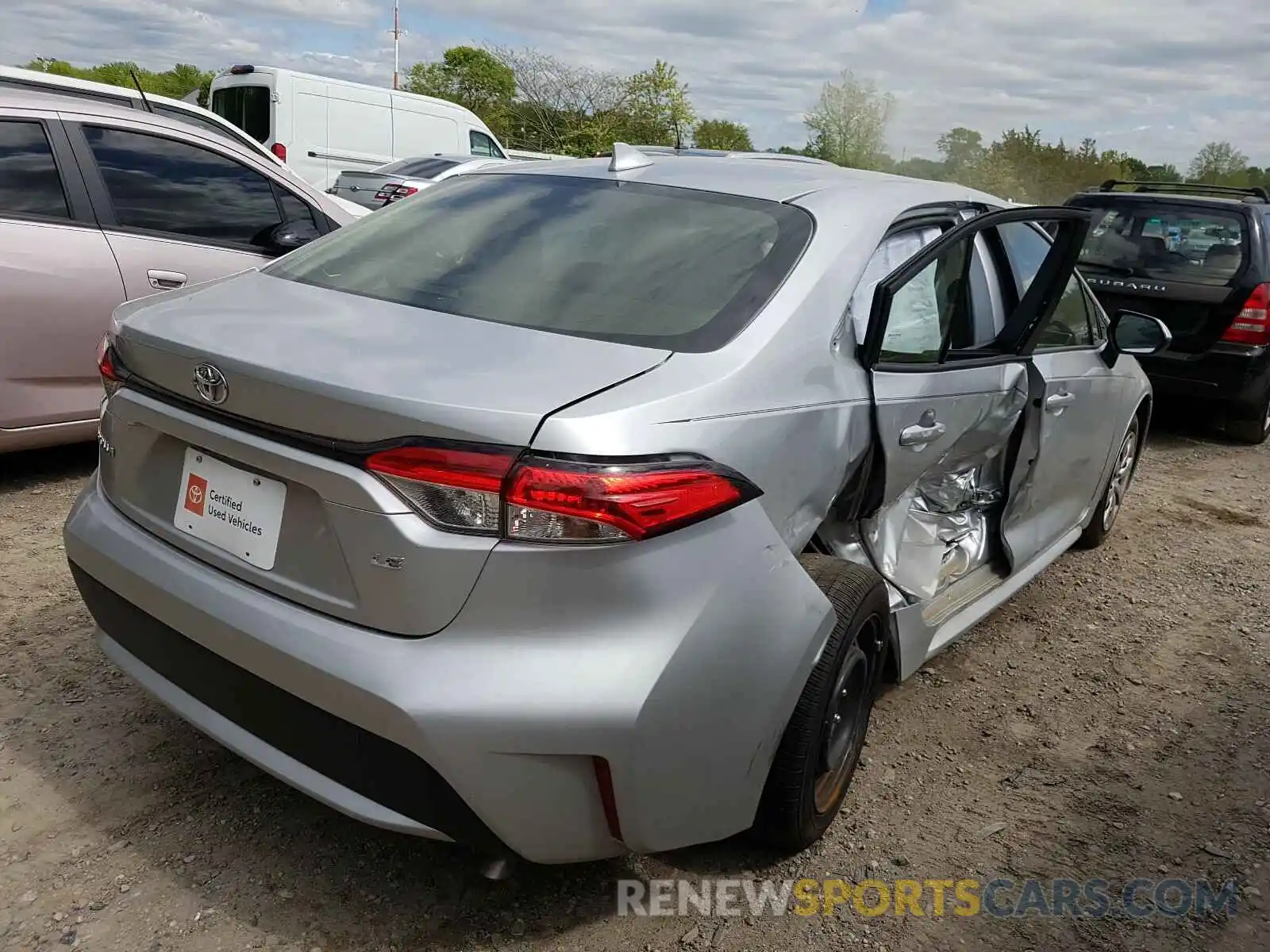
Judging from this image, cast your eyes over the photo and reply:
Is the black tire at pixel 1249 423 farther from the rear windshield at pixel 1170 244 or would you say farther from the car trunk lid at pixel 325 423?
the car trunk lid at pixel 325 423

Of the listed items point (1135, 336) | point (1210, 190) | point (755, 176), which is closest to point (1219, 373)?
point (1210, 190)

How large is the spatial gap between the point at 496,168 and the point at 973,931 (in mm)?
2429

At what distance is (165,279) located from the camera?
459 centimetres

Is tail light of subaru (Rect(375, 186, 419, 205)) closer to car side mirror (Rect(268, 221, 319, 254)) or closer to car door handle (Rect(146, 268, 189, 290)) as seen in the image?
car side mirror (Rect(268, 221, 319, 254))

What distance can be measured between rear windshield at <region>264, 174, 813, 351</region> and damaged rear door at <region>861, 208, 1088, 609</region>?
0.37 m

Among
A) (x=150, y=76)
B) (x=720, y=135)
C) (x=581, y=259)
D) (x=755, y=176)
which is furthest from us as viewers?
(x=150, y=76)

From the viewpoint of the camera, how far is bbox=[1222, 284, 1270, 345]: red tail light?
21.5ft

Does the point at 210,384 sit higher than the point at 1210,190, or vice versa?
the point at 1210,190

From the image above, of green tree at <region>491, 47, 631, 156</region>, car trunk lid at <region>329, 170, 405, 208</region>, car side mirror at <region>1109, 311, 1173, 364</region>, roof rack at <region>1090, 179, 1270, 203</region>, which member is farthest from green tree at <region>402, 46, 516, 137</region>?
car side mirror at <region>1109, 311, 1173, 364</region>

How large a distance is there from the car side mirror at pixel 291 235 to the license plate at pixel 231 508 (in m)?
2.85

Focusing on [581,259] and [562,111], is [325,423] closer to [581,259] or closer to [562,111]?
[581,259]

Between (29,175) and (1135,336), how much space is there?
4.45 m

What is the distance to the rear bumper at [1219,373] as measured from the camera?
661cm

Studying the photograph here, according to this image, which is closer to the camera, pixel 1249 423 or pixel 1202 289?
pixel 1202 289
